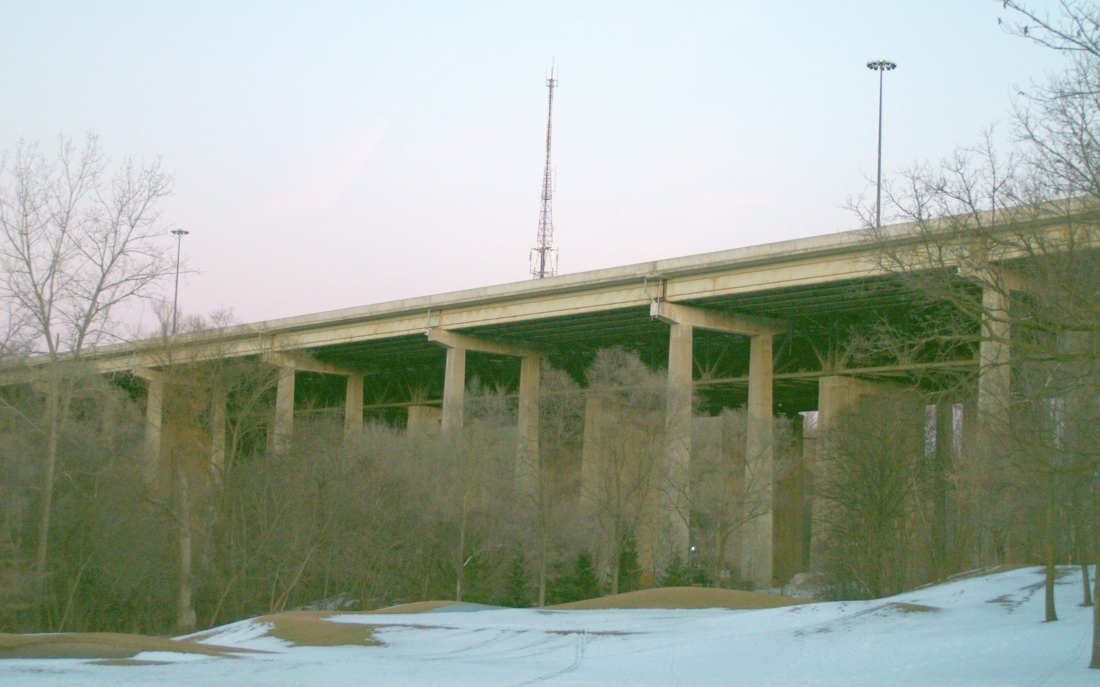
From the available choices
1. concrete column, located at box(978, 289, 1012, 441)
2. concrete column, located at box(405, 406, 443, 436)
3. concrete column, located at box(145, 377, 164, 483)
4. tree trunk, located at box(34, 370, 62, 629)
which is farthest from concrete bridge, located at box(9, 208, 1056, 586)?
tree trunk, located at box(34, 370, 62, 629)

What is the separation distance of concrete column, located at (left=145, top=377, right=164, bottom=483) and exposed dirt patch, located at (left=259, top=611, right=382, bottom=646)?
25.7 meters

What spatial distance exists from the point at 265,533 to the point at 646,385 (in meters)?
17.5

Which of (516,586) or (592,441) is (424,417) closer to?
(592,441)

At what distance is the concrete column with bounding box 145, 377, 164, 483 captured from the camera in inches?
1888

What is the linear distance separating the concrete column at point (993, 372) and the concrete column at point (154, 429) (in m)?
35.6

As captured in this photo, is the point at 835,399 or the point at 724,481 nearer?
the point at 835,399

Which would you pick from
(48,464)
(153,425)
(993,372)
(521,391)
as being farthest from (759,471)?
(153,425)

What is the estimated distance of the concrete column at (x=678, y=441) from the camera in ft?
145

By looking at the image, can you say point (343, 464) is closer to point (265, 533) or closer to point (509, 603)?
point (265, 533)

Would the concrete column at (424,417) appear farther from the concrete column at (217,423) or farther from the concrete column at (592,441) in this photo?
the concrete column at (217,423)

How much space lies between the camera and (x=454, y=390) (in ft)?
177

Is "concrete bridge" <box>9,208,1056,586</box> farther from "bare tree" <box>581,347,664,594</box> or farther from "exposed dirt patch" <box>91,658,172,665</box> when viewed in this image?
"exposed dirt patch" <box>91,658,172,665</box>

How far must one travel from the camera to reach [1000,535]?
3516cm

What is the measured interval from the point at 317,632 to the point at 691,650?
7698 mm
